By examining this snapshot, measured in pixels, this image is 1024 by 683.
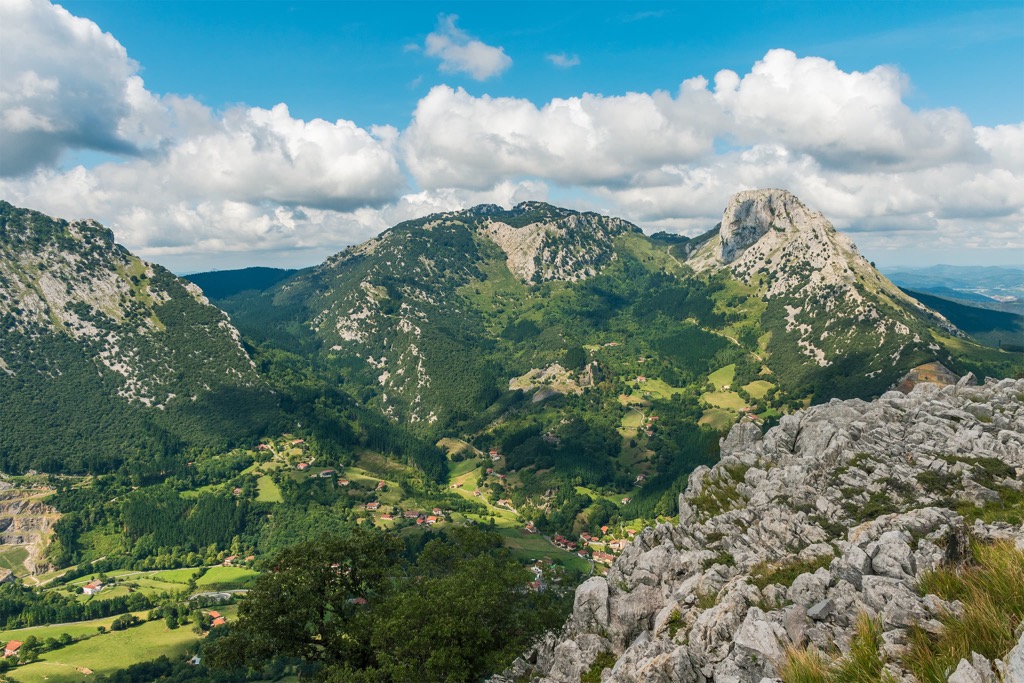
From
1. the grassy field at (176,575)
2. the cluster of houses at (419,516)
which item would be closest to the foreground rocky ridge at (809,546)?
the cluster of houses at (419,516)

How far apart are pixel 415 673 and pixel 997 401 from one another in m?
46.9

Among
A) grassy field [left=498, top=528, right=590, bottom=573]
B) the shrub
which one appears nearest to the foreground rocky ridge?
the shrub

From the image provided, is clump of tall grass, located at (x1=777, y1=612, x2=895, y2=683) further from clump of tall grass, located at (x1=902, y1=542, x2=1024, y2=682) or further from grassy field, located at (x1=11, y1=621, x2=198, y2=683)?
grassy field, located at (x1=11, y1=621, x2=198, y2=683)

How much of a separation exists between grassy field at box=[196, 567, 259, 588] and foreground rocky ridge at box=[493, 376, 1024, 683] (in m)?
167

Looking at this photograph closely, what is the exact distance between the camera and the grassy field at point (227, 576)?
157250mm

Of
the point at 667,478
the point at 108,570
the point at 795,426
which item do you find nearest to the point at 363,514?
the point at 108,570

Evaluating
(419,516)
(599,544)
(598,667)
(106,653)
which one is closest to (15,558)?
(106,653)

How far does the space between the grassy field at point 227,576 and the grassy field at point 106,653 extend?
24960 mm

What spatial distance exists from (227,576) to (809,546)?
193 meters

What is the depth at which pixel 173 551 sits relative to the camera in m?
179

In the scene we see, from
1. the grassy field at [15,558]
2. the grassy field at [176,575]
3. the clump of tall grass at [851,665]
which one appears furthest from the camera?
the grassy field at [15,558]

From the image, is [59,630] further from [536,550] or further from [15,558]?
[536,550]

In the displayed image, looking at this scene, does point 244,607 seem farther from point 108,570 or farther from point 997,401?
point 108,570

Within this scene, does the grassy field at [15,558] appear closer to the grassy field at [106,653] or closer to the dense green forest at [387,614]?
the grassy field at [106,653]
